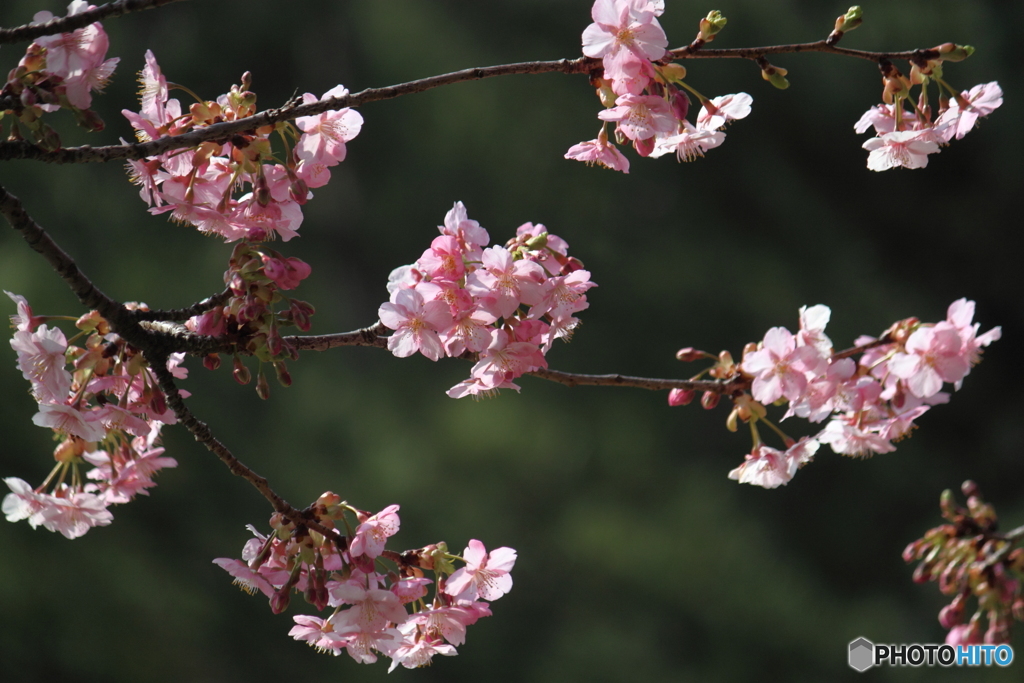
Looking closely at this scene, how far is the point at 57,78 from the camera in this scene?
0.57m

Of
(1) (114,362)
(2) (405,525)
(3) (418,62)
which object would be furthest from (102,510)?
(3) (418,62)

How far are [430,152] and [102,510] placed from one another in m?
2.55

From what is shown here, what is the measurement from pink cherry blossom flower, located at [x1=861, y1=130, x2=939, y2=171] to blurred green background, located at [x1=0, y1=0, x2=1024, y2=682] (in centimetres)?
206

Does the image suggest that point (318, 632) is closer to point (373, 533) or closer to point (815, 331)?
point (373, 533)

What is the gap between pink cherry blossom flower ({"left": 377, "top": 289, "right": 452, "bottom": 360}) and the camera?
0.64 m

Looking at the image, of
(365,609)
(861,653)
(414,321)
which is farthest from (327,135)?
(861,653)

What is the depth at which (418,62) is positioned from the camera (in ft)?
9.98

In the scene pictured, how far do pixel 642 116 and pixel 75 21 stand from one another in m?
0.40

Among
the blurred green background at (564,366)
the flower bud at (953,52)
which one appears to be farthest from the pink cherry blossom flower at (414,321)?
the blurred green background at (564,366)

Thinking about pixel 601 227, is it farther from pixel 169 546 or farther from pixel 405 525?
pixel 169 546

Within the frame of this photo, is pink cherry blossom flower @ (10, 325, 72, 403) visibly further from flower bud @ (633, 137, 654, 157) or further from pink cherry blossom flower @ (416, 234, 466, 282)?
flower bud @ (633, 137, 654, 157)

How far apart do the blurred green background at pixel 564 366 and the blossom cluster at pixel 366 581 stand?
1.88m

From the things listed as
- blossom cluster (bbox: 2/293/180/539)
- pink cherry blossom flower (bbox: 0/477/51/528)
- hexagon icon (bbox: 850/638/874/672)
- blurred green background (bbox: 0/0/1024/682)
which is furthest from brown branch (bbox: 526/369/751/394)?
hexagon icon (bbox: 850/638/874/672)

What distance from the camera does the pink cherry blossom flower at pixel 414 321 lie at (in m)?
0.64
